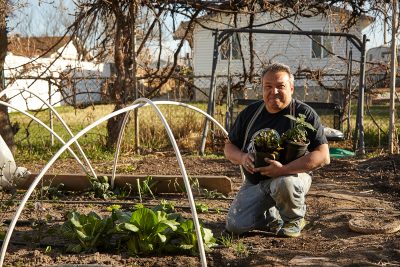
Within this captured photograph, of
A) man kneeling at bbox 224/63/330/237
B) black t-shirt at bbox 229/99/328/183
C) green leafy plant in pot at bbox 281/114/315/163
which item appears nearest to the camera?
green leafy plant in pot at bbox 281/114/315/163

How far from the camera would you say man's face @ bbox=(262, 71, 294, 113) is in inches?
151

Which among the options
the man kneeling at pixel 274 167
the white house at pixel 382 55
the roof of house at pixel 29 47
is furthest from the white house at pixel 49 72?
the white house at pixel 382 55

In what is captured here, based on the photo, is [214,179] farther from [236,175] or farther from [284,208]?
[284,208]

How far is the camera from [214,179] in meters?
5.52

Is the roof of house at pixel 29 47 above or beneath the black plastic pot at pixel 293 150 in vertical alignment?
above

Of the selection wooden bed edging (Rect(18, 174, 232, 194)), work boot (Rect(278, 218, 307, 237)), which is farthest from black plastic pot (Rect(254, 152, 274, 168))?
wooden bed edging (Rect(18, 174, 232, 194))

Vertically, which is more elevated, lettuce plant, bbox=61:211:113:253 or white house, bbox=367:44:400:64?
white house, bbox=367:44:400:64

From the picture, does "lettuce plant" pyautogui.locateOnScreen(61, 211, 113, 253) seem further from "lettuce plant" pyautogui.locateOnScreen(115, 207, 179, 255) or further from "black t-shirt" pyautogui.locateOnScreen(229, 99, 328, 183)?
"black t-shirt" pyautogui.locateOnScreen(229, 99, 328, 183)

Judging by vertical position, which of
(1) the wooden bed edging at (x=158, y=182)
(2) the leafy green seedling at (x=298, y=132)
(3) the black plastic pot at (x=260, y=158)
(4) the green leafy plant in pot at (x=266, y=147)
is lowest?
(1) the wooden bed edging at (x=158, y=182)

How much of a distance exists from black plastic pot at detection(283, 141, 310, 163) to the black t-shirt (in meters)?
0.18

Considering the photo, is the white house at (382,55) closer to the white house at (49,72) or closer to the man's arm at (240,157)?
the white house at (49,72)

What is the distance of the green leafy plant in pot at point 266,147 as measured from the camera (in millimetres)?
3697

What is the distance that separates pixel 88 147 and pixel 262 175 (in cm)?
550

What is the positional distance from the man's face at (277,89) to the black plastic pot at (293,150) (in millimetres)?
335
